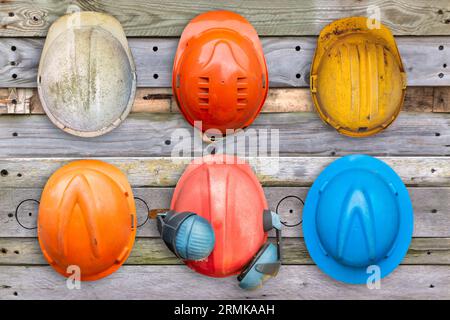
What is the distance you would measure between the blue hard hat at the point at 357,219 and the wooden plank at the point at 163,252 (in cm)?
11

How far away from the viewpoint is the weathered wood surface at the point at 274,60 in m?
3.25

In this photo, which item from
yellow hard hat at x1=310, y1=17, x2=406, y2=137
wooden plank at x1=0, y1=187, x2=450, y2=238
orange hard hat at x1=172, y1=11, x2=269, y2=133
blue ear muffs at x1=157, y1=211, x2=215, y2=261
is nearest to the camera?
blue ear muffs at x1=157, y1=211, x2=215, y2=261

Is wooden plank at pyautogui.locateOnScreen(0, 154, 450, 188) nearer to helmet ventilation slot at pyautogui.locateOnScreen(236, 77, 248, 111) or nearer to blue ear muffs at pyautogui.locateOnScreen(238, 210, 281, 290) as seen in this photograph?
blue ear muffs at pyautogui.locateOnScreen(238, 210, 281, 290)

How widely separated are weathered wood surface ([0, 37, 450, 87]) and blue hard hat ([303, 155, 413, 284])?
630 mm

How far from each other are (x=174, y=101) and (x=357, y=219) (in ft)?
4.54

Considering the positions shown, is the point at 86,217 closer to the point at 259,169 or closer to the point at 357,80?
the point at 259,169

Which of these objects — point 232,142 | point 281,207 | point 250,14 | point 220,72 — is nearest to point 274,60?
point 250,14

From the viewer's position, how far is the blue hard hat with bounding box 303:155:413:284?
3.14 metres

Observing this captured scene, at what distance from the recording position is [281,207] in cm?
338

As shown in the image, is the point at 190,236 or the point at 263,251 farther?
the point at 263,251

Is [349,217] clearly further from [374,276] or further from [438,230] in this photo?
[438,230]

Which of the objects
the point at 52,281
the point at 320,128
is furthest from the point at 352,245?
the point at 52,281

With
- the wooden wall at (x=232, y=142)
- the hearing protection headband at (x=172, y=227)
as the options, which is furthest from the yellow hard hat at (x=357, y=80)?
the hearing protection headband at (x=172, y=227)

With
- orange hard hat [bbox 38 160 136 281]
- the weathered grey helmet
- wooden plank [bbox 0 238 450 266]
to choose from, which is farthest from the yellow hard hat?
orange hard hat [bbox 38 160 136 281]
